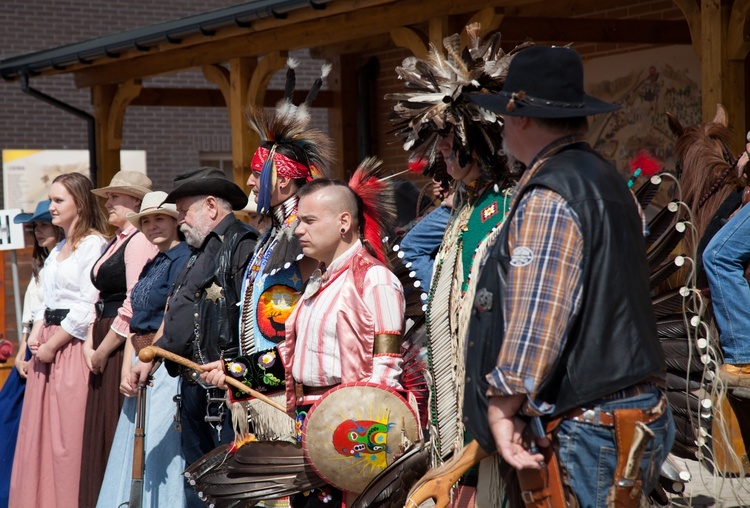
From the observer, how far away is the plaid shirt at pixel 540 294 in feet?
8.08

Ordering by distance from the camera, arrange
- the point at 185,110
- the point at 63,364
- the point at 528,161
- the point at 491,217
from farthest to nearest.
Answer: the point at 185,110 < the point at 63,364 < the point at 491,217 < the point at 528,161

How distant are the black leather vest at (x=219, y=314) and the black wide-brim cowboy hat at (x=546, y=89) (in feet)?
7.64

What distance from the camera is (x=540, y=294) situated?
8.14 ft

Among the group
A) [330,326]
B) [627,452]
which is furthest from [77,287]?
[627,452]

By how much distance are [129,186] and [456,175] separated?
11.2ft

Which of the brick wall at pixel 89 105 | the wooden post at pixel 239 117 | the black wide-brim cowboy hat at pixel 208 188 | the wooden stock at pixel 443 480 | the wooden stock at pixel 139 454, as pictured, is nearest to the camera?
the wooden stock at pixel 443 480

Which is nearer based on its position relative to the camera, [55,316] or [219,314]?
[219,314]

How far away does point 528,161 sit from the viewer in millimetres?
2760

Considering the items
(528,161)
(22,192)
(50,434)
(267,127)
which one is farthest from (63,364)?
(22,192)

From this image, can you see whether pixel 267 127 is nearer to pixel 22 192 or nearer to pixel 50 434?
pixel 50 434

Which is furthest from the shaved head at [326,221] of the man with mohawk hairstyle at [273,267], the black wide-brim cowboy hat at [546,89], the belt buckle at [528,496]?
the belt buckle at [528,496]

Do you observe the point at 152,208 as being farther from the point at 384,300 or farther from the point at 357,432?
the point at 357,432

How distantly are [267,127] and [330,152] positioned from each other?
0.33 metres

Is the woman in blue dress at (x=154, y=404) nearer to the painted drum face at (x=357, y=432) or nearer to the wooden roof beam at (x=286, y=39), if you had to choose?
the painted drum face at (x=357, y=432)
